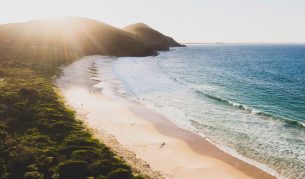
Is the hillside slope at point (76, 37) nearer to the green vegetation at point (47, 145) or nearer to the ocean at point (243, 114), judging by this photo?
the ocean at point (243, 114)

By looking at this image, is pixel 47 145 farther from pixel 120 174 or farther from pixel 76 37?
pixel 76 37

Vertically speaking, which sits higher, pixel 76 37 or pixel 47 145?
pixel 76 37

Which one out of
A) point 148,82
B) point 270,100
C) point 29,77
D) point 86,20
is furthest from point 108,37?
point 270,100

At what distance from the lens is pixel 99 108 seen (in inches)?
1373

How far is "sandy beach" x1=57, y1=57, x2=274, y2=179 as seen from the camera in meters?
20.2

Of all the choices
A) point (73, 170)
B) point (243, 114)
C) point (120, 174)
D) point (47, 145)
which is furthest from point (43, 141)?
point (243, 114)

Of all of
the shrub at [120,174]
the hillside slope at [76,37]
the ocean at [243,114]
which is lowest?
the ocean at [243,114]

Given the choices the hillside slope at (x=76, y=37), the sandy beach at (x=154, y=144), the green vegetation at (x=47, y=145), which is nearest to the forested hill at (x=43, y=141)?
the green vegetation at (x=47, y=145)

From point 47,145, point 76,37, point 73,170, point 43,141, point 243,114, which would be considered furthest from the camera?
point 76,37

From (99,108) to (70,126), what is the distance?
960cm

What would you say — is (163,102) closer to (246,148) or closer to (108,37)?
(246,148)

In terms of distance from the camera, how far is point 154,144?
81.8 ft

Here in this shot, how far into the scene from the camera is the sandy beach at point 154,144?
2022cm

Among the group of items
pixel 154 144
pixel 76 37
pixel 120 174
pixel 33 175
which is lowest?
pixel 154 144
